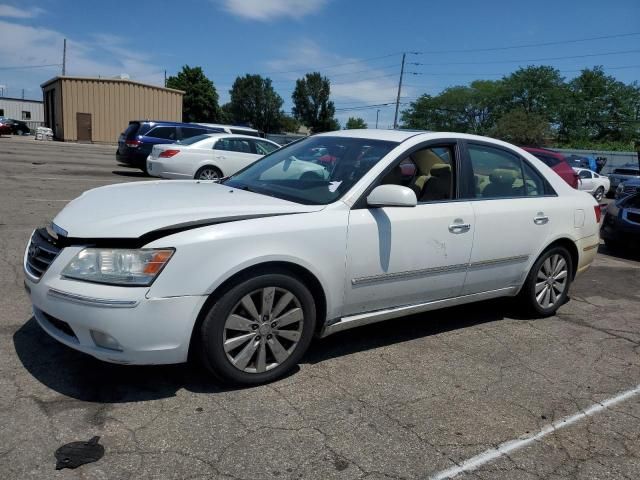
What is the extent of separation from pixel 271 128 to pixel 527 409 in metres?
98.1

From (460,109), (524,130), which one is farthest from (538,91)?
(524,130)

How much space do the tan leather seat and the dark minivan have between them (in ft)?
43.5

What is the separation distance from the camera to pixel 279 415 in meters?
3.12

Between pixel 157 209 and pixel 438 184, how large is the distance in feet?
6.99

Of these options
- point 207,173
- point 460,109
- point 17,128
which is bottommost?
point 17,128

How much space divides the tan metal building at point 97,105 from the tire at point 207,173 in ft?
106

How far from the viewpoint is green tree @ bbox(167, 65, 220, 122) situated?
72500 mm

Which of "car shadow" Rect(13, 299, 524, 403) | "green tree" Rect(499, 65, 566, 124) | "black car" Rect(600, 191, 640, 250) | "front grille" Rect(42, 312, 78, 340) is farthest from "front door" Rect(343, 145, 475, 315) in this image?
"green tree" Rect(499, 65, 566, 124)

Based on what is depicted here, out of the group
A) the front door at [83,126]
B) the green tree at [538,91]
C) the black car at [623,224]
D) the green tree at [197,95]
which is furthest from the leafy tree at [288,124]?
the black car at [623,224]

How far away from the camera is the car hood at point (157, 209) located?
3.11m

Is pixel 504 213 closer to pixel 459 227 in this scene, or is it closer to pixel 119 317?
pixel 459 227

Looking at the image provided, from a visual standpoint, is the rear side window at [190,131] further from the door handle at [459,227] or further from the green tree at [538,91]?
the green tree at [538,91]

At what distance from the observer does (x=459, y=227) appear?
13.8ft

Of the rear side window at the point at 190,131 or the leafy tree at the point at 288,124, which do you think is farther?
the leafy tree at the point at 288,124
